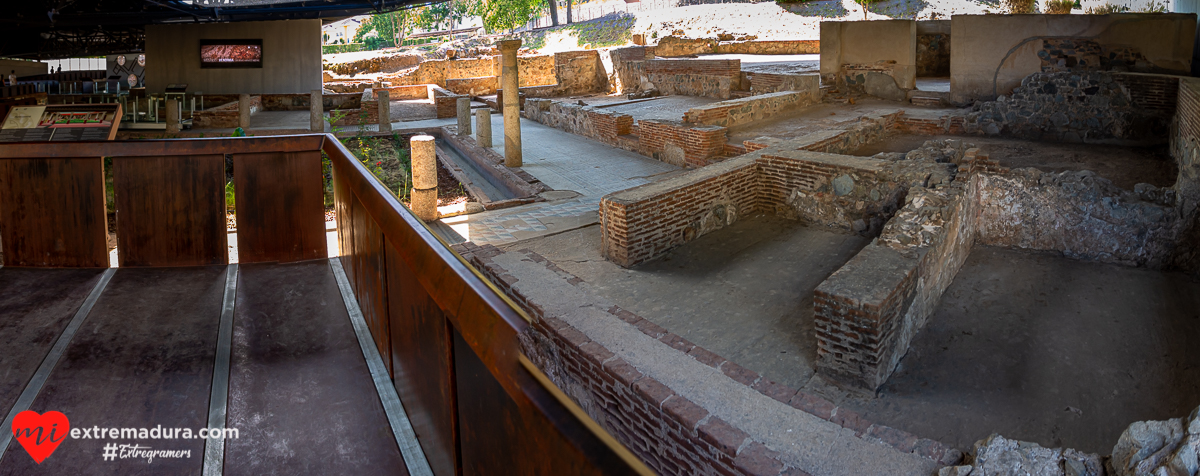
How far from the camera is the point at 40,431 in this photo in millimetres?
2115

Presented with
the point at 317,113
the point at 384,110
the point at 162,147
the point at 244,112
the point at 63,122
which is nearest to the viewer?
the point at 162,147

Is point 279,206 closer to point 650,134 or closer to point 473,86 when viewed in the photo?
point 650,134

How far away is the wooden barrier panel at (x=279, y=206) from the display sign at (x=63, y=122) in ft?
5.71

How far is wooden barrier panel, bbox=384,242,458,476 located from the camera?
1706mm

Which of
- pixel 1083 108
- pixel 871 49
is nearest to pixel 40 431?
pixel 1083 108

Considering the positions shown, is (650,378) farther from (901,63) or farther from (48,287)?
(901,63)

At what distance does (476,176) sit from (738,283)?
→ 851 centimetres

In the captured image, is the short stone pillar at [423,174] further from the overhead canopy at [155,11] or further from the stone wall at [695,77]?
the overhead canopy at [155,11]

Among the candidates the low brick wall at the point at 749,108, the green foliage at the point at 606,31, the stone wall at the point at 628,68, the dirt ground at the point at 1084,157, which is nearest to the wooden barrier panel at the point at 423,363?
the dirt ground at the point at 1084,157

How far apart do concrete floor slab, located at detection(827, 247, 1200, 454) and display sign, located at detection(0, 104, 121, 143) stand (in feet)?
17.4

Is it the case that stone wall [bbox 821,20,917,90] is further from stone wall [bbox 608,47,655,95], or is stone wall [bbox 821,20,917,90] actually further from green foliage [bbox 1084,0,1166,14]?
stone wall [bbox 608,47,655,95]

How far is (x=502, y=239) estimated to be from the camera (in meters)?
8.27

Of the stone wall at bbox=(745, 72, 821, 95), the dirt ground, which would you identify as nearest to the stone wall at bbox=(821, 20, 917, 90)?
the stone wall at bbox=(745, 72, 821, 95)

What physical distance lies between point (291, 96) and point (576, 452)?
2379cm
